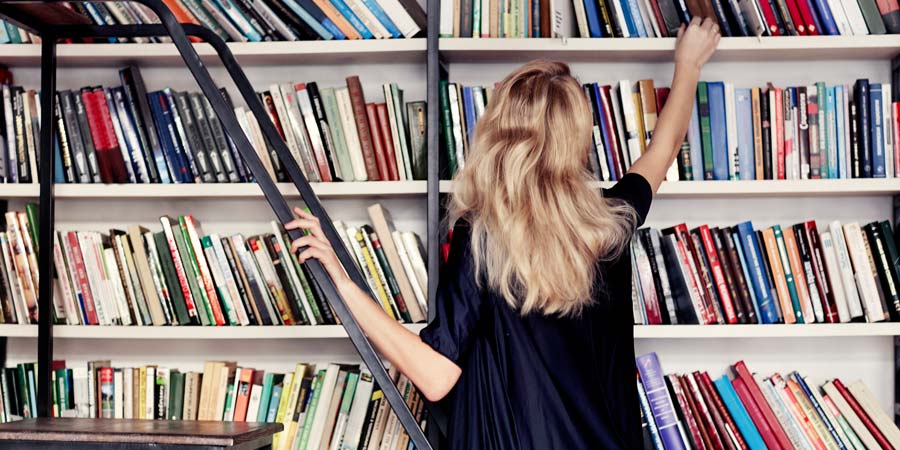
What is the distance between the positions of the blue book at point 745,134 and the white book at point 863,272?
0.88 ft

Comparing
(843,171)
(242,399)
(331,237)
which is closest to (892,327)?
(843,171)

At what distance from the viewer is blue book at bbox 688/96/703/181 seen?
210 centimetres

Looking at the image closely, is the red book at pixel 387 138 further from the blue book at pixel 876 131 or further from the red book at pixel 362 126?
the blue book at pixel 876 131

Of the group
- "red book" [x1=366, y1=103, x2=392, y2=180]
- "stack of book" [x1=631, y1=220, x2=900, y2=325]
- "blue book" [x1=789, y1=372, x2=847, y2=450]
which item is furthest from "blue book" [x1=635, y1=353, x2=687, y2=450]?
"red book" [x1=366, y1=103, x2=392, y2=180]

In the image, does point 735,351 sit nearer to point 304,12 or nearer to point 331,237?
point 331,237

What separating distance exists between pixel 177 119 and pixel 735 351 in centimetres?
156

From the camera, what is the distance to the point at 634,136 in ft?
6.88

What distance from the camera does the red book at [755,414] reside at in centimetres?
204

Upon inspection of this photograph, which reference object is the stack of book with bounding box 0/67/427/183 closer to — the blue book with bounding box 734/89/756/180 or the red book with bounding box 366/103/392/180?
the red book with bounding box 366/103/392/180

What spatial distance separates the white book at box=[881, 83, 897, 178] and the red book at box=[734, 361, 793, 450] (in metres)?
0.58

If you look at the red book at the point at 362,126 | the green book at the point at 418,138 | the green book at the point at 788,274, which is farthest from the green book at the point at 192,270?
the green book at the point at 788,274

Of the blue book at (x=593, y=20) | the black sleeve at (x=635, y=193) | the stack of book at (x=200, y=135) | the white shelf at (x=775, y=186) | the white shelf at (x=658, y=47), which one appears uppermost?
the blue book at (x=593, y=20)

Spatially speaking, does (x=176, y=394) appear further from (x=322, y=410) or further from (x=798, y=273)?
(x=798, y=273)

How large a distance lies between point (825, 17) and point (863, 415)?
0.96 metres
